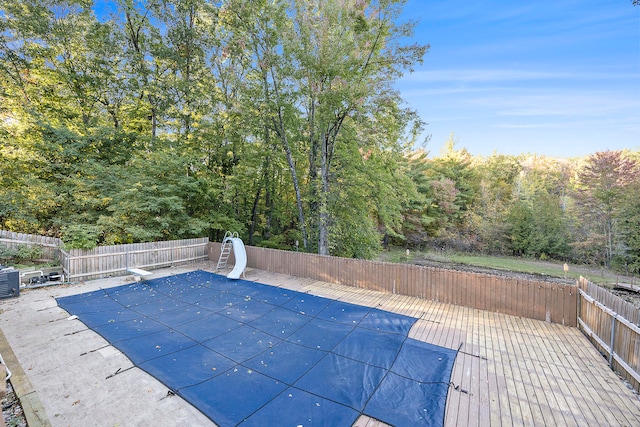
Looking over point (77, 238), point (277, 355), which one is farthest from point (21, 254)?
point (277, 355)

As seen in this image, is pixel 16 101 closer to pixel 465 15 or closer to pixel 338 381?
pixel 338 381

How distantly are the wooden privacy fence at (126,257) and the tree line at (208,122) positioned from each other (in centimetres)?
54

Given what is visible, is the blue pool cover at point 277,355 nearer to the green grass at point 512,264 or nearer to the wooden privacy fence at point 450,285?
the wooden privacy fence at point 450,285

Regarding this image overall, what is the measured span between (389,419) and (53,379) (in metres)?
4.65

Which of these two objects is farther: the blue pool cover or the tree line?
the tree line

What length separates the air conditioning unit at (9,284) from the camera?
694cm

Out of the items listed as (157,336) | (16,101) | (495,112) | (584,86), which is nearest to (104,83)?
(16,101)

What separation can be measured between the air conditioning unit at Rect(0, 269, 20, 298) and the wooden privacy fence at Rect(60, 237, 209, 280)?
137cm

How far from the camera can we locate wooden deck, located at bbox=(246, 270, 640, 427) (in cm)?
321

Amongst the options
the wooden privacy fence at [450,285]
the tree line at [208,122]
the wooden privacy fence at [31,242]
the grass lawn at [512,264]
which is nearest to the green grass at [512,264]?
the grass lawn at [512,264]

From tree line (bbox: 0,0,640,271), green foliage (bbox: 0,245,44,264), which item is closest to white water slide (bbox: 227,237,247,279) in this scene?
tree line (bbox: 0,0,640,271)

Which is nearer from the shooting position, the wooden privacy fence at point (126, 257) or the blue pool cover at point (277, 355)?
the blue pool cover at point (277, 355)

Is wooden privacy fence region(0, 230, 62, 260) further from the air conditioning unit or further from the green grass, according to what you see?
the green grass

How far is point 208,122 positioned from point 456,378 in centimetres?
1511
